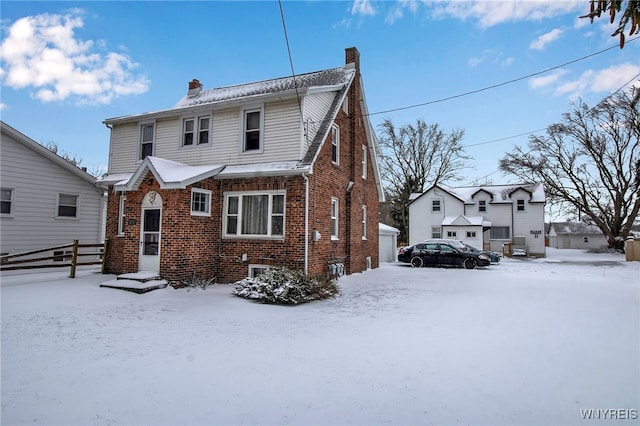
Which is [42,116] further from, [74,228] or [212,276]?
[212,276]

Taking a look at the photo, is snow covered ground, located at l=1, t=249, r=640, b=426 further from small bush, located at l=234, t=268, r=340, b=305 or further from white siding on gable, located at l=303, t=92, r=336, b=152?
white siding on gable, located at l=303, t=92, r=336, b=152

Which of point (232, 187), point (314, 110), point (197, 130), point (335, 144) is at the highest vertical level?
point (314, 110)

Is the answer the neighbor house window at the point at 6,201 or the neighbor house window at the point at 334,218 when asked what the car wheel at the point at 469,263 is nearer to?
the neighbor house window at the point at 334,218

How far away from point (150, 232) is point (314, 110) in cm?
695

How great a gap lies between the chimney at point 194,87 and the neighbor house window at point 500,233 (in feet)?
92.4

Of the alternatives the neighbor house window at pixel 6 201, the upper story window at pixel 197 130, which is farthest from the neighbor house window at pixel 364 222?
the neighbor house window at pixel 6 201

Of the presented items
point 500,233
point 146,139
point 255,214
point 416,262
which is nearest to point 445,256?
point 416,262

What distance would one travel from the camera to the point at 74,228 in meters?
15.9

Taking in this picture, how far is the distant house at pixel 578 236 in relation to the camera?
54.9m

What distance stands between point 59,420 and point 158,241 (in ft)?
28.0

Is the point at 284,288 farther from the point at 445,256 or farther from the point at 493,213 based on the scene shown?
the point at 493,213

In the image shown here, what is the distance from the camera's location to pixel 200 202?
38.6 ft

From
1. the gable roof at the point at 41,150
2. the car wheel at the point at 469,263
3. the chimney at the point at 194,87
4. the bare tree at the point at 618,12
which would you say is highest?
the chimney at the point at 194,87

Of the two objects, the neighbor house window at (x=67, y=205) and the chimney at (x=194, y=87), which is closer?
the neighbor house window at (x=67, y=205)
